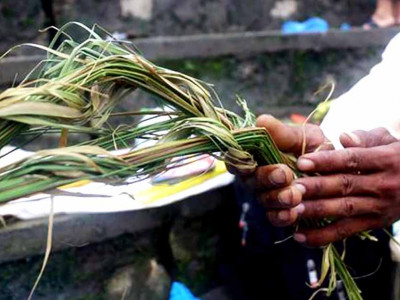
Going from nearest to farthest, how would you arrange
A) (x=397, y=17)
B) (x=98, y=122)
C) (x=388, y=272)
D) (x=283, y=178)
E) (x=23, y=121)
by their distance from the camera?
(x=23, y=121) < (x=98, y=122) < (x=283, y=178) < (x=388, y=272) < (x=397, y=17)

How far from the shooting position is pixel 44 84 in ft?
3.59

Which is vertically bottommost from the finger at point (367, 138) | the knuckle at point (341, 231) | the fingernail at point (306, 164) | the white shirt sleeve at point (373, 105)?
the knuckle at point (341, 231)

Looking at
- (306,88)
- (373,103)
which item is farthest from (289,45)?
(373,103)

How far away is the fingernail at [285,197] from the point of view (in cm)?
135

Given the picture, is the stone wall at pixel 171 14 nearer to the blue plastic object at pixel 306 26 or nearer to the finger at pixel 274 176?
the blue plastic object at pixel 306 26

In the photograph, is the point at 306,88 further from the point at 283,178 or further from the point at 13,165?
the point at 13,165

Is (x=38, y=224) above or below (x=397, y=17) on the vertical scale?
above

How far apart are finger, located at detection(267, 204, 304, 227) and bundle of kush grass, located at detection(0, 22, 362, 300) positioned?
0.38 feet

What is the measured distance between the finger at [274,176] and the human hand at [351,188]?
5 cm

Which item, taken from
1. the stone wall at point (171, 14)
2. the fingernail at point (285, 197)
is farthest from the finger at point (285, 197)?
the stone wall at point (171, 14)

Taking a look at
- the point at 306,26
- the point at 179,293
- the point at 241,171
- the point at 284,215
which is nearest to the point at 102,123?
the point at 241,171

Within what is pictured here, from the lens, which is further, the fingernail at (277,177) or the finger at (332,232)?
the finger at (332,232)

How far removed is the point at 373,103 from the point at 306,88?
170cm

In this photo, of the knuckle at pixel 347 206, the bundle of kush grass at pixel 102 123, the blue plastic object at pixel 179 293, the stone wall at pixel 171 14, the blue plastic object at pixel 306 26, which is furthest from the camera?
the blue plastic object at pixel 306 26
